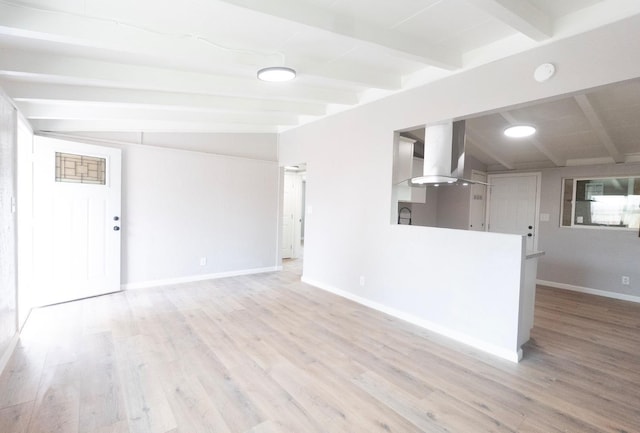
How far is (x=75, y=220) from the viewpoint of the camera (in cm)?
386

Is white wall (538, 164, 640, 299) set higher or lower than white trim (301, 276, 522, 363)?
higher

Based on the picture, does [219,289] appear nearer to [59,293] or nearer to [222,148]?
[59,293]

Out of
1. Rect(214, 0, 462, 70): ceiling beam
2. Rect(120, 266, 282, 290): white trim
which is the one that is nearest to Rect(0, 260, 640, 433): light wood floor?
Rect(120, 266, 282, 290): white trim

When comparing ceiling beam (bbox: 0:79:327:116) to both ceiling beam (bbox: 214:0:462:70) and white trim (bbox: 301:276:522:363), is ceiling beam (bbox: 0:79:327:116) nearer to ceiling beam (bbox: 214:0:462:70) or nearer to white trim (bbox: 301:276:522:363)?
ceiling beam (bbox: 214:0:462:70)

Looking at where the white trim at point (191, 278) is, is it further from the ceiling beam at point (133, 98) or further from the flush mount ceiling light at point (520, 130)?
the flush mount ceiling light at point (520, 130)

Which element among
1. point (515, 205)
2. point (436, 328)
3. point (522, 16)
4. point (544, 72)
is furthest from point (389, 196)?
point (515, 205)

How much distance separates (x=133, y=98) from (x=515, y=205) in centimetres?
629

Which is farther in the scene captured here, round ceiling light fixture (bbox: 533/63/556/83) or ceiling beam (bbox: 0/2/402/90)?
round ceiling light fixture (bbox: 533/63/556/83)

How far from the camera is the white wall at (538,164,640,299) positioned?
15.0 feet

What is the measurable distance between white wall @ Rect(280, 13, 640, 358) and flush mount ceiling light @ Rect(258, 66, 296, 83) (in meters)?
1.48

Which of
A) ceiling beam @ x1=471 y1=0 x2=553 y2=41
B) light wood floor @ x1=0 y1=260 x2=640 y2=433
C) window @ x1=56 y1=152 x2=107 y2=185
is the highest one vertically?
ceiling beam @ x1=471 y1=0 x2=553 y2=41

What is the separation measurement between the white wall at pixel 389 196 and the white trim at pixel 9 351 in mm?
3402

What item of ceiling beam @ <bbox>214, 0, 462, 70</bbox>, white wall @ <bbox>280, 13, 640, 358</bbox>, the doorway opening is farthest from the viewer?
the doorway opening

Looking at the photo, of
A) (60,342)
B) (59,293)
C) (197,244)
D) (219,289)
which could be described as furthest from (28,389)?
(197,244)
